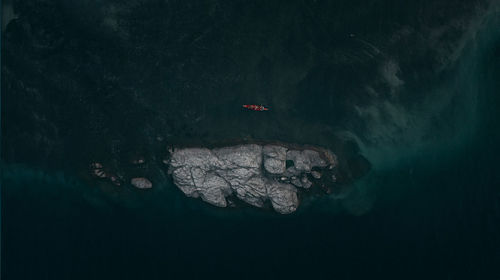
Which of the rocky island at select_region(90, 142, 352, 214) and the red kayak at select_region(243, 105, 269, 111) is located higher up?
the red kayak at select_region(243, 105, 269, 111)

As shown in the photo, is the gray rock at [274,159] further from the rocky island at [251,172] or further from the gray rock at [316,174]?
the gray rock at [316,174]

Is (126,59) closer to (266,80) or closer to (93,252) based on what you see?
(266,80)

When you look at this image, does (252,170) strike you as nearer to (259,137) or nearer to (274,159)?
(274,159)

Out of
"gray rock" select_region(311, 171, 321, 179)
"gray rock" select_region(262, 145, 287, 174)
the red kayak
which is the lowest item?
"gray rock" select_region(311, 171, 321, 179)

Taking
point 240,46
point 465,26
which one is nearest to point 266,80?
point 240,46

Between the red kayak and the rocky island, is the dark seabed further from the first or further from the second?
the rocky island

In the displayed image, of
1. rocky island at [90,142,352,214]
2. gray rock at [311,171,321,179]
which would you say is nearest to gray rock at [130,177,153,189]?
rocky island at [90,142,352,214]
